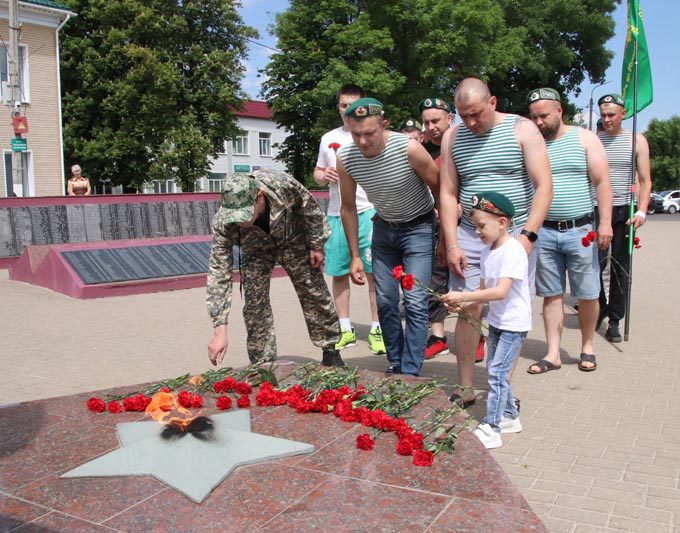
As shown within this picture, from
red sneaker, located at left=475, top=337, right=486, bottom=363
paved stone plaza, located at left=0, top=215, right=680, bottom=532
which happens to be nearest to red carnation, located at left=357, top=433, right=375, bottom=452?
paved stone plaza, located at left=0, top=215, right=680, bottom=532

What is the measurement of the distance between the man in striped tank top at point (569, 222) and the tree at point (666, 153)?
7438 centimetres

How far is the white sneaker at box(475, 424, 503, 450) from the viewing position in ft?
12.6

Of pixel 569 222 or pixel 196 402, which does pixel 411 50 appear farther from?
pixel 196 402

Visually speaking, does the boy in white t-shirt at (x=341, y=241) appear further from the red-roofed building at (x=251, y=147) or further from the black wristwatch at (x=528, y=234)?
the red-roofed building at (x=251, y=147)

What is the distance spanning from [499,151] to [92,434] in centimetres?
266

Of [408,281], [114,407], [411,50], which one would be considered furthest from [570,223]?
[411,50]

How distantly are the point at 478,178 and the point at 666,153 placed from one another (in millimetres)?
78746

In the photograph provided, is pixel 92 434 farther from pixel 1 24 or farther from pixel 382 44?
pixel 382 44

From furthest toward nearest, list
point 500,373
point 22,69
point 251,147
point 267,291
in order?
point 251,147
point 22,69
point 267,291
point 500,373

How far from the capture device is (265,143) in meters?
57.1

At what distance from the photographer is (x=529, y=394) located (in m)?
4.90

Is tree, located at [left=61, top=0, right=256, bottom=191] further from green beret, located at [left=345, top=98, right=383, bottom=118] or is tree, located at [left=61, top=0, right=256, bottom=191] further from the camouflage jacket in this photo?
green beret, located at [left=345, top=98, right=383, bottom=118]

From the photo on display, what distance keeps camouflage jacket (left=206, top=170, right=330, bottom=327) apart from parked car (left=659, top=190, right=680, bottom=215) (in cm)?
4619

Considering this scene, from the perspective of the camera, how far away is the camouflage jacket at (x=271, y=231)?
4.17 meters
